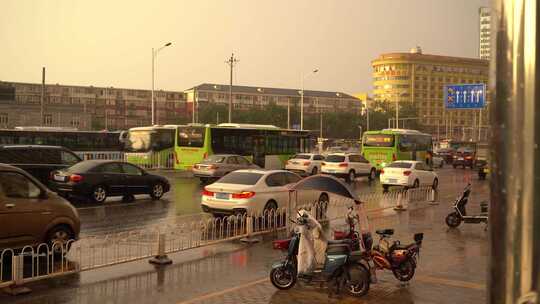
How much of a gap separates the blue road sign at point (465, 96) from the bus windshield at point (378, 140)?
5309 millimetres

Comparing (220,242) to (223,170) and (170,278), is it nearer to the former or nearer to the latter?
(170,278)

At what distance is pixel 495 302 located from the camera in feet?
5.96

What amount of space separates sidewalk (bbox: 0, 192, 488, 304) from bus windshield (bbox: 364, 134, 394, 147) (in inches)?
942

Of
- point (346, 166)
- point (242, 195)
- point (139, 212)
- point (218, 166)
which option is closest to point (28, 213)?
point (242, 195)

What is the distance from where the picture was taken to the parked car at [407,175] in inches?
969

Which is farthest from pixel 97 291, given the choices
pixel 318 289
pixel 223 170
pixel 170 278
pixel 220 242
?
pixel 223 170

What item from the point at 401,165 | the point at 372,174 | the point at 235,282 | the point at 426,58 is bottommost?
the point at 235,282

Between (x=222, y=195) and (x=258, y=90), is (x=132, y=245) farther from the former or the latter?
(x=258, y=90)

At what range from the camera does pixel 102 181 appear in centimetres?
1839

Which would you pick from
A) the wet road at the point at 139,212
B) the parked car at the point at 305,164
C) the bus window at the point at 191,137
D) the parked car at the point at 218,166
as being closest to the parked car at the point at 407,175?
the parked car at the point at 218,166

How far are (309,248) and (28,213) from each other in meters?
4.98

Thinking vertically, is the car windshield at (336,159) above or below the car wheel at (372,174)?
above

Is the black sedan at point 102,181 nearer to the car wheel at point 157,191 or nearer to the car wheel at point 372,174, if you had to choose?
the car wheel at point 157,191

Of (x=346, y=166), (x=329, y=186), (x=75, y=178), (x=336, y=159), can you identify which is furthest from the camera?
(x=336, y=159)
